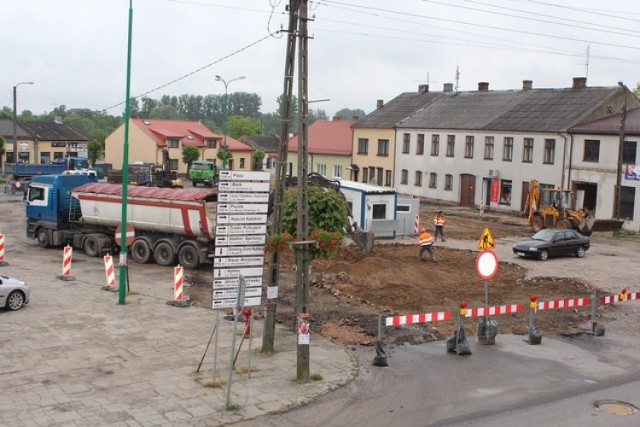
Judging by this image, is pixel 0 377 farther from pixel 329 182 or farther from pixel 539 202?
pixel 539 202

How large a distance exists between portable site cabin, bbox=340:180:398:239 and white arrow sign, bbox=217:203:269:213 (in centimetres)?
2060

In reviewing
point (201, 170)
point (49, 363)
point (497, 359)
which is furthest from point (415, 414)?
point (201, 170)

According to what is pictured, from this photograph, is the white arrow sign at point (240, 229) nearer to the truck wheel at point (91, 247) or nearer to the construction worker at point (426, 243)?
the construction worker at point (426, 243)

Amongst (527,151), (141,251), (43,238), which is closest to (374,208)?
(141,251)

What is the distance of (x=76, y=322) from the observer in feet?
59.7

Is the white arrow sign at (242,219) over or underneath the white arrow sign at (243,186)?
underneath

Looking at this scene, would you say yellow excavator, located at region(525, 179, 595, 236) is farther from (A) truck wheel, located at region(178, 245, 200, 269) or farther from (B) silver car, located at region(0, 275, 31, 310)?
(B) silver car, located at region(0, 275, 31, 310)

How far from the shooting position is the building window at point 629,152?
41344mm

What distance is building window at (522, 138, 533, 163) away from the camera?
48531 millimetres

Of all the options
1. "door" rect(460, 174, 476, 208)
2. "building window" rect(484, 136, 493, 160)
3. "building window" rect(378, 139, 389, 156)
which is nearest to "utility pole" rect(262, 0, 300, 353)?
"building window" rect(484, 136, 493, 160)

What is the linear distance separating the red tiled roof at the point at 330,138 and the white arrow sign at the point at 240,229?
5030 cm

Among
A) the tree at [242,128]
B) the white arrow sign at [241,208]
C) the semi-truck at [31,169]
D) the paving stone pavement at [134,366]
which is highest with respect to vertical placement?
the tree at [242,128]

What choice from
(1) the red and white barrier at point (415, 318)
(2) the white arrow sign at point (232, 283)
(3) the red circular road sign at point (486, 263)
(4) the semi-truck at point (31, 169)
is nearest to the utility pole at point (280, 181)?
(2) the white arrow sign at point (232, 283)

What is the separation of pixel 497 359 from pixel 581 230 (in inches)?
967
